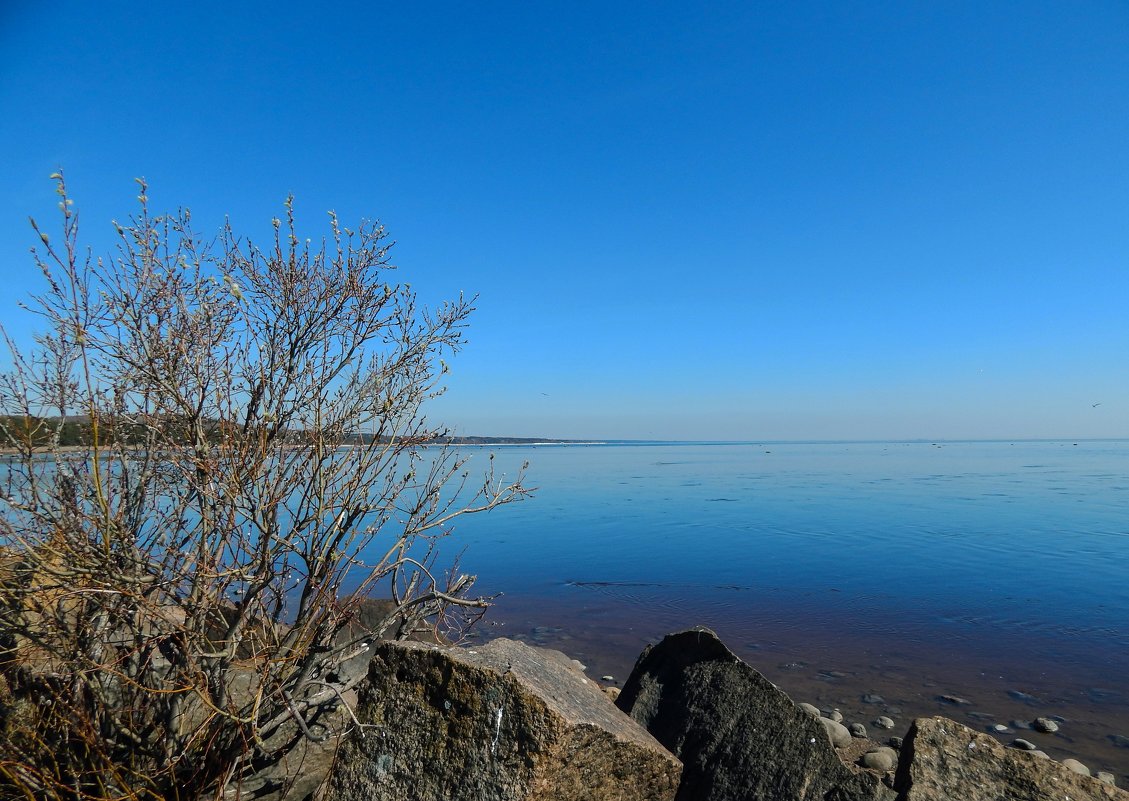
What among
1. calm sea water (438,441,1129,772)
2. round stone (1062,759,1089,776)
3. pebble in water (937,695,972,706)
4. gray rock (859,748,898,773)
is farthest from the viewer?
calm sea water (438,441,1129,772)

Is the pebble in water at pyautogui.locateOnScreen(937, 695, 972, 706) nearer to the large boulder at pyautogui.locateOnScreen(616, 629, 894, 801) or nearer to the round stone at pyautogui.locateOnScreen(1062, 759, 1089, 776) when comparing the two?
the round stone at pyautogui.locateOnScreen(1062, 759, 1089, 776)

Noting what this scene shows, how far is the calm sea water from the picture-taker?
34.3ft

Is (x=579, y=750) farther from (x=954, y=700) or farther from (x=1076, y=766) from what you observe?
(x=954, y=700)

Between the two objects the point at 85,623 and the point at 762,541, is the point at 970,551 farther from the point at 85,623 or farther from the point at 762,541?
the point at 85,623

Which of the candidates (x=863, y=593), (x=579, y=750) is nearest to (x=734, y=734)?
(x=579, y=750)

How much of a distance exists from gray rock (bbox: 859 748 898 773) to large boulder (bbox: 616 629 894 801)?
2325 mm

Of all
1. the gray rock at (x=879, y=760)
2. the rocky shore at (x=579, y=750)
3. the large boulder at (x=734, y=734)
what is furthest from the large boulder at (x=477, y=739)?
the gray rock at (x=879, y=760)

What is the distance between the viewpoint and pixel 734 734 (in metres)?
5.80

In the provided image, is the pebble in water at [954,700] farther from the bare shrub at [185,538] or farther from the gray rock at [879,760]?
the bare shrub at [185,538]

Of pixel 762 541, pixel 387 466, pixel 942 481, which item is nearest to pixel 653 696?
pixel 387 466

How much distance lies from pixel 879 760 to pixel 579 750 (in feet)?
16.3

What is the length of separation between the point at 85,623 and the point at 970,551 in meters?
23.0

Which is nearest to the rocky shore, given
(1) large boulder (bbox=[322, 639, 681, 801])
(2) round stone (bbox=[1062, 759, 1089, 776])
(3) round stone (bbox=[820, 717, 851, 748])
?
(1) large boulder (bbox=[322, 639, 681, 801])

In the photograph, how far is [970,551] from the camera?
21.1 metres
